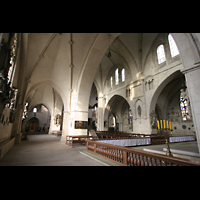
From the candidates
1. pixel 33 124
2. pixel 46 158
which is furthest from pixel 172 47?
pixel 33 124

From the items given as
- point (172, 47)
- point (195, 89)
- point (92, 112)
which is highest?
point (172, 47)

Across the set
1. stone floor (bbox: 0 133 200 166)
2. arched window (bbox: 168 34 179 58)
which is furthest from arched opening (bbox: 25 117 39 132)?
arched window (bbox: 168 34 179 58)

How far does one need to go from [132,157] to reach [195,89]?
284 centimetres

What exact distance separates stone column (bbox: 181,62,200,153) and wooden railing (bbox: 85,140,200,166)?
156 cm

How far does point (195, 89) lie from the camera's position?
364 centimetres

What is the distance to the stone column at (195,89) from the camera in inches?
138

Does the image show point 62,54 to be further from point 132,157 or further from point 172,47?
point 132,157

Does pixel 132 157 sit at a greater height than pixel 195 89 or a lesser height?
lesser

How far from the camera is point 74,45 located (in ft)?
35.0

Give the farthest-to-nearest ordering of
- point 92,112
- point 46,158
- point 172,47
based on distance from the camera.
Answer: point 92,112 → point 172,47 → point 46,158

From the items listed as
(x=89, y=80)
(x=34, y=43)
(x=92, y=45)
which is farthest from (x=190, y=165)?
(x=34, y=43)

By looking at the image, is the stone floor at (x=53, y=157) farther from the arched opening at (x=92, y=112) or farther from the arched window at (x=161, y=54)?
the arched opening at (x=92, y=112)
